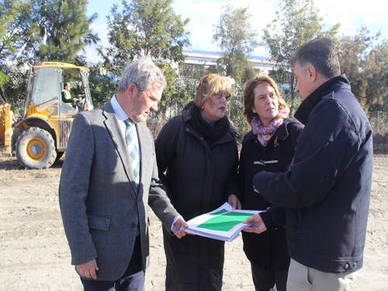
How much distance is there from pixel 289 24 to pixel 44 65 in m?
11.6

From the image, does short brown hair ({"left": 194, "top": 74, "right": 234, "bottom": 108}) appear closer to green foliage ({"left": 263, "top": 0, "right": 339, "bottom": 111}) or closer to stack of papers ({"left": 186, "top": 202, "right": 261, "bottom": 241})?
stack of papers ({"left": 186, "top": 202, "right": 261, "bottom": 241})

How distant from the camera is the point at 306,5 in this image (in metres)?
17.5

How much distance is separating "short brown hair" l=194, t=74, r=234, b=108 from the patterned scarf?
0.34 metres

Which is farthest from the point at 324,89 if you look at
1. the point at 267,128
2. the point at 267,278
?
the point at 267,278

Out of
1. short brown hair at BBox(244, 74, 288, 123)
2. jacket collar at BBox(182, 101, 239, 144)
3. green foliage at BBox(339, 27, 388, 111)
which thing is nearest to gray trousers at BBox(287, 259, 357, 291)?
jacket collar at BBox(182, 101, 239, 144)

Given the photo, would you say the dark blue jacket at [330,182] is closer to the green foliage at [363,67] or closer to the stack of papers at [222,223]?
the stack of papers at [222,223]

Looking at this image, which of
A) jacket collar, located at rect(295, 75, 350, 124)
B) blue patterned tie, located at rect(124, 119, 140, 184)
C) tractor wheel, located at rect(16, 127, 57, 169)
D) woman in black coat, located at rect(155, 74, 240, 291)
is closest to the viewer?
jacket collar, located at rect(295, 75, 350, 124)

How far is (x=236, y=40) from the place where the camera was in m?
22.4

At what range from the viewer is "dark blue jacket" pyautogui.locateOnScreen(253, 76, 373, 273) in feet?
5.83

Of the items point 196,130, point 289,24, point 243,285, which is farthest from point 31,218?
point 289,24

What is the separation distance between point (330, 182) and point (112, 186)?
3.79 ft

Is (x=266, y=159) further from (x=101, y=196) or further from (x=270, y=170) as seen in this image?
(x=101, y=196)

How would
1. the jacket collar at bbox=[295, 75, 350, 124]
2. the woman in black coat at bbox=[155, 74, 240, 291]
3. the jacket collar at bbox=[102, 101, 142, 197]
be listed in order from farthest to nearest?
the woman in black coat at bbox=[155, 74, 240, 291] → the jacket collar at bbox=[102, 101, 142, 197] → the jacket collar at bbox=[295, 75, 350, 124]

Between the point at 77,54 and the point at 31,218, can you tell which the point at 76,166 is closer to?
the point at 31,218
